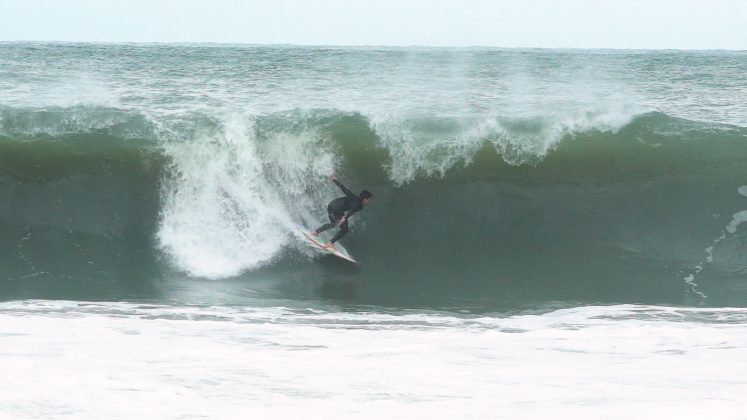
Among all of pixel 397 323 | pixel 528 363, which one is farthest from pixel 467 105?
pixel 528 363

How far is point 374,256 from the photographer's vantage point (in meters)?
11.8

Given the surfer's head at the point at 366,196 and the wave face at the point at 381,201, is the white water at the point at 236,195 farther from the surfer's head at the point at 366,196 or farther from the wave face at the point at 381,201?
the surfer's head at the point at 366,196

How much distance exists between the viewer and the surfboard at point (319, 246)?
37.2ft

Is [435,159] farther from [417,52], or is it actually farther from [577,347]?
[417,52]

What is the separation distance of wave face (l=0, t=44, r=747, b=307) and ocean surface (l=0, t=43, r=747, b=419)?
1.7 inches

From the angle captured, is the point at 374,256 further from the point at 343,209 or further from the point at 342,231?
the point at 343,209

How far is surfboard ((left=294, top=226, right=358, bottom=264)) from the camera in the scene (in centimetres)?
1134

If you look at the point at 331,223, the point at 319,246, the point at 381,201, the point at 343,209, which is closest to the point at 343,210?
the point at 343,209

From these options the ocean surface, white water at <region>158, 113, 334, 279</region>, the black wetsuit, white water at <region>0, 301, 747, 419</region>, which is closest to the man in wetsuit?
the black wetsuit

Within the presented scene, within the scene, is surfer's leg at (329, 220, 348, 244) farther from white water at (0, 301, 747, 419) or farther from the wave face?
white water at (0, 301, 747, 419)

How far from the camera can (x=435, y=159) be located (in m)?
13.9

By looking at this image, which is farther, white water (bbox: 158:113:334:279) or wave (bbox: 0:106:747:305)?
white water (bbox: 158:113:334:279)

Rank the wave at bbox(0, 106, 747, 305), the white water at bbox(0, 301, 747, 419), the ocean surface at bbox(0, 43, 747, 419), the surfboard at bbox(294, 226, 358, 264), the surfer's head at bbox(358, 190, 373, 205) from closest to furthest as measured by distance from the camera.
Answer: the white water at bbox(0, 301, 747, 419), the ocean surface at bbox(0, 43, 747, 419), the surfer's head at bbox(358, 190, 373, 205), the wave at bbox(0, 106, 747, 305), the surfboard at bbox(294, 226, 358, 264)

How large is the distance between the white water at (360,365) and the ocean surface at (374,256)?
0.09 feet
